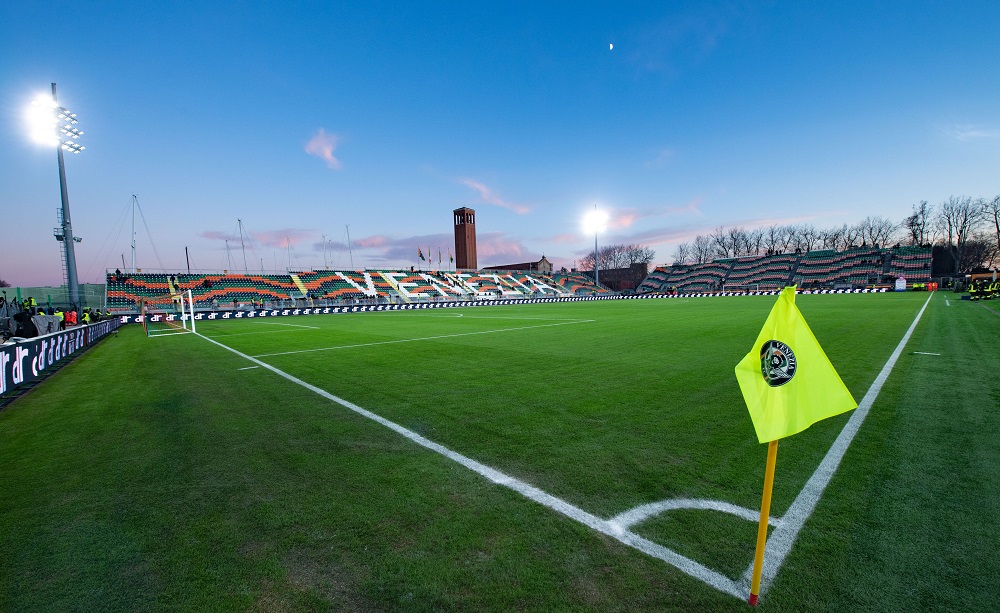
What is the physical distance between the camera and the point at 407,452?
418 centimetres

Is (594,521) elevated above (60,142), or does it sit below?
below

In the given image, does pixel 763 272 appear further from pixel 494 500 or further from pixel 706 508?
pixel 494 500

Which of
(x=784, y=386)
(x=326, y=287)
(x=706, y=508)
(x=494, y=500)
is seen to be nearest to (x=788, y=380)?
(x=784, y=386)

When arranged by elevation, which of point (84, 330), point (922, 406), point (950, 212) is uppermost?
point (950, 212)

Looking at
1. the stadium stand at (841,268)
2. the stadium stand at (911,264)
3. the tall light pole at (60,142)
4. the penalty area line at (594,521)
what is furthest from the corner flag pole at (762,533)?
the stadium stand at (911,264)

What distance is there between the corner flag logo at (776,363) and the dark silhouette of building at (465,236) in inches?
3952

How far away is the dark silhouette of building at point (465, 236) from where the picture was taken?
10069 centimetres

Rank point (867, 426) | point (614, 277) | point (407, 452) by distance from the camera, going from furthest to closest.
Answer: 1. point (614, 277)
2. point (867, 426)
3. point (407, 452)

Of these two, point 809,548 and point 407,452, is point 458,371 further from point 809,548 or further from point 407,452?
point 809,548

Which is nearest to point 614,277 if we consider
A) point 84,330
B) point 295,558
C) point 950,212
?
point 950,212

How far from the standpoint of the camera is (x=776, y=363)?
6.90 feet

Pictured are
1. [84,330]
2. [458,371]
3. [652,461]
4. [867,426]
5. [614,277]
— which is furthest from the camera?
[614,277]

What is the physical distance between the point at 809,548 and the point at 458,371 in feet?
20.9

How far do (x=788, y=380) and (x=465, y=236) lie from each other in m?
101
